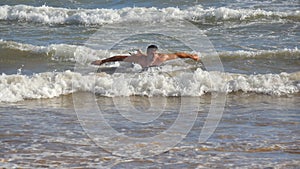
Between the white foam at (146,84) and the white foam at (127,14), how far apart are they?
668cm

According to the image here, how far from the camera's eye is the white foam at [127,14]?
1745cm

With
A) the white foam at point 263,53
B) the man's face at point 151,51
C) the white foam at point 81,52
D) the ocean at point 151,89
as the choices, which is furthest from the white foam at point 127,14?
the man's face at point 151,51

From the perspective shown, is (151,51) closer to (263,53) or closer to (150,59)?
(150,59)

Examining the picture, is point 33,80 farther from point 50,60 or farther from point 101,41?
point 101,41

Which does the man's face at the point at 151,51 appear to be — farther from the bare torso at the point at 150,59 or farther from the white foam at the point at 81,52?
the white foam at the point at 81,52

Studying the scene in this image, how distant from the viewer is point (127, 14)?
60.2ft

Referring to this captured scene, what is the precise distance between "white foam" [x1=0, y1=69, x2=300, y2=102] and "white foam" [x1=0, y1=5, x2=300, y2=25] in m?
6.68

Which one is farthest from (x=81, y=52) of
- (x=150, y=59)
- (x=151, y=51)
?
(x=151, y=51)

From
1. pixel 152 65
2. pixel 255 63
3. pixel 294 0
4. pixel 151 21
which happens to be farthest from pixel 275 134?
pixel 294 0

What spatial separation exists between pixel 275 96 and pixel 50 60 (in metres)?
5.02

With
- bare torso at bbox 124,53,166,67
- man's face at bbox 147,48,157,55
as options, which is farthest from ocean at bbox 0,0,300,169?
man's face at bbox 147,48,157,55

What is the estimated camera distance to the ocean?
21.8 feet

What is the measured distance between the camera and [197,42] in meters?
14.6

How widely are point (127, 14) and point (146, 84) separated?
824 cm
